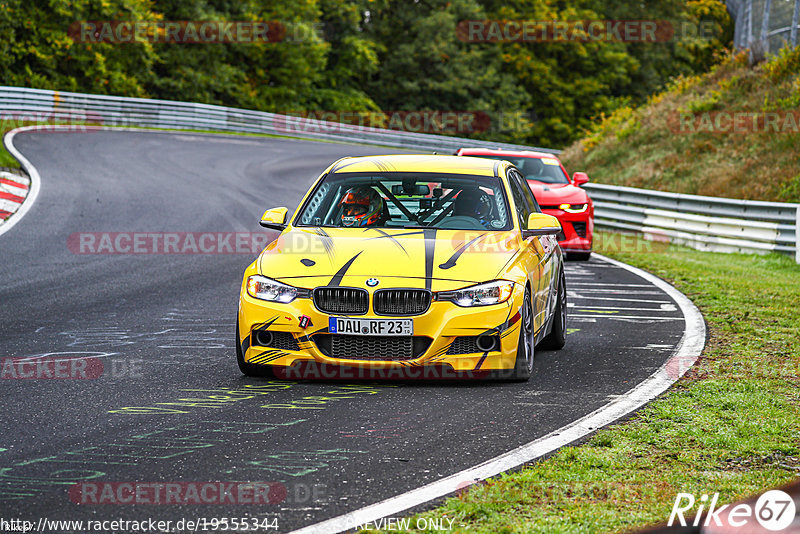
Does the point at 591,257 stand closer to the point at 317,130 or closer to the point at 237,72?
the point at 317,130

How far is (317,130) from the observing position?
4344cm

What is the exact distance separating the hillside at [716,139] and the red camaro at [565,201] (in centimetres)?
872

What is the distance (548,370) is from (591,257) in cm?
916

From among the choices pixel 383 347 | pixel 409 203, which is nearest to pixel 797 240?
pixel 409 203

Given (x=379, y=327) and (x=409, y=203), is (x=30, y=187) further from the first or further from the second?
(x=379, y=327)

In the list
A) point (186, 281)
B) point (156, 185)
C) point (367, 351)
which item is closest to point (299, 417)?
point (367, 351)

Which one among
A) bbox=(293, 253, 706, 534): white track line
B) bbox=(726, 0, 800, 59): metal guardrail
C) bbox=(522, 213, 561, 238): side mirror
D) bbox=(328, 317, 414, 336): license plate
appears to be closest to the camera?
bbox=(293, 253, 706, 534): white track line

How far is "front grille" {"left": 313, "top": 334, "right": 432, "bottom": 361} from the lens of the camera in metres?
6.79

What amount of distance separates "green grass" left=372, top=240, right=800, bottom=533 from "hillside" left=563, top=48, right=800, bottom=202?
16.4 meters

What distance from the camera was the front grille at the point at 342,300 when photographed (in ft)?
22.4
